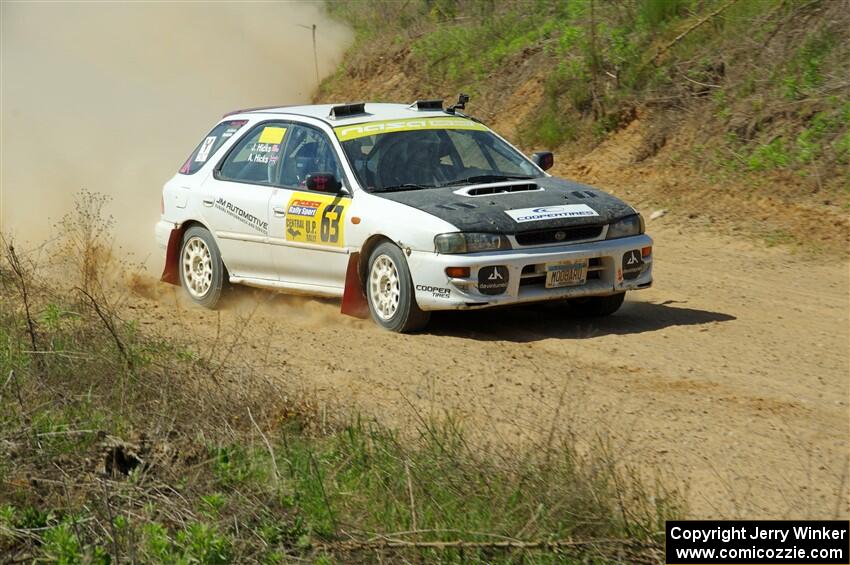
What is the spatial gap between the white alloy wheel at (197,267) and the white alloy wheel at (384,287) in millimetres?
2059

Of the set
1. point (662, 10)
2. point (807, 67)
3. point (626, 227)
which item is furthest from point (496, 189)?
point (662, 10)

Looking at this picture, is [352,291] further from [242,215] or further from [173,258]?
[173,258]

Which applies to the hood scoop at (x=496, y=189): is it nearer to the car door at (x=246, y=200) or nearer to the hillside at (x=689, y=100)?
the car door at (x=246, y=200)

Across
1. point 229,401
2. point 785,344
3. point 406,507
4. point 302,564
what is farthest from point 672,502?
point 785,344

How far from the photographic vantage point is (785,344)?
27.6 feet

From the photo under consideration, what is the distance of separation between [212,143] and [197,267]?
3.57ft

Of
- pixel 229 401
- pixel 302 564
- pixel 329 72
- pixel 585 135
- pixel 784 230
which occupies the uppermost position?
pixel 329 72

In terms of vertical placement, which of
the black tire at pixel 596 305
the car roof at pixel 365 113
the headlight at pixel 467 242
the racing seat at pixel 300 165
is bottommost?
the black tire at pixel 596 305

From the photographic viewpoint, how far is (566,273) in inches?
341

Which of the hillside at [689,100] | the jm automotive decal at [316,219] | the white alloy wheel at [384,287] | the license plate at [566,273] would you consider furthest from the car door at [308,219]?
the hillside at [689,100]

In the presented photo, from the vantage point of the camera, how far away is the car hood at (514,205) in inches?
337

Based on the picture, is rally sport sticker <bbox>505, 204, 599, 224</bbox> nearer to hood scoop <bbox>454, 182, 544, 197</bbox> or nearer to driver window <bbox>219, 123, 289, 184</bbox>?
hood scoop <bbox>454, 182, 544, 197</bbox>

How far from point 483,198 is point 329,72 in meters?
16.3

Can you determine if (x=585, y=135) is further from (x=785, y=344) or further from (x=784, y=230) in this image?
(x=785, y=344)
